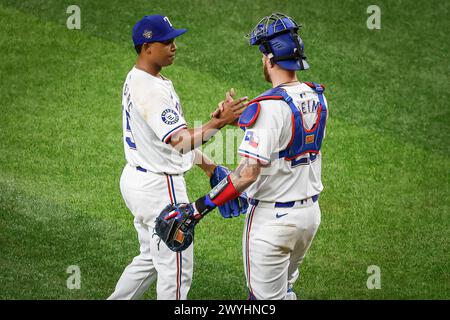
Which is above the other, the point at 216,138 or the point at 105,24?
the point at 105,24

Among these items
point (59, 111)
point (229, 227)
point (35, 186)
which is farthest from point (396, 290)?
point (59, 111)

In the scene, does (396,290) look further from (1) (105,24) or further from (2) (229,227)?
(1) (105,24)

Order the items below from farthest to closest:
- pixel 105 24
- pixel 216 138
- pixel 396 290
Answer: pixel 105 24
pixel 216 138
pixel 396 290

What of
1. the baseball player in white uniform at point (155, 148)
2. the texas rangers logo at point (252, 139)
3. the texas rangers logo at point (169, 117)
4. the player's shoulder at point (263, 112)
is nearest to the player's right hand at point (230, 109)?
the baseball player in white uniform at point (155, 148)

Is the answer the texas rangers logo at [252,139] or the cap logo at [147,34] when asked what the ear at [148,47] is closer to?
the cap logo at [147,34]

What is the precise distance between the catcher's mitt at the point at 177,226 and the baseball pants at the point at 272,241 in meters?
0.42

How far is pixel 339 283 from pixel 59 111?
469 cm

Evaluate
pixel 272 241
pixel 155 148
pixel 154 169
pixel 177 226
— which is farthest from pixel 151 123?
pixel 272 241

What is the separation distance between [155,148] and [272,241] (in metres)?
1.18

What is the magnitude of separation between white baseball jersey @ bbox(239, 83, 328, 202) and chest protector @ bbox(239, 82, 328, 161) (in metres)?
0.03

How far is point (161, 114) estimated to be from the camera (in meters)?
6.62

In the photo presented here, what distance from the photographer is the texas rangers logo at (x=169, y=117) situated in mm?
6598
